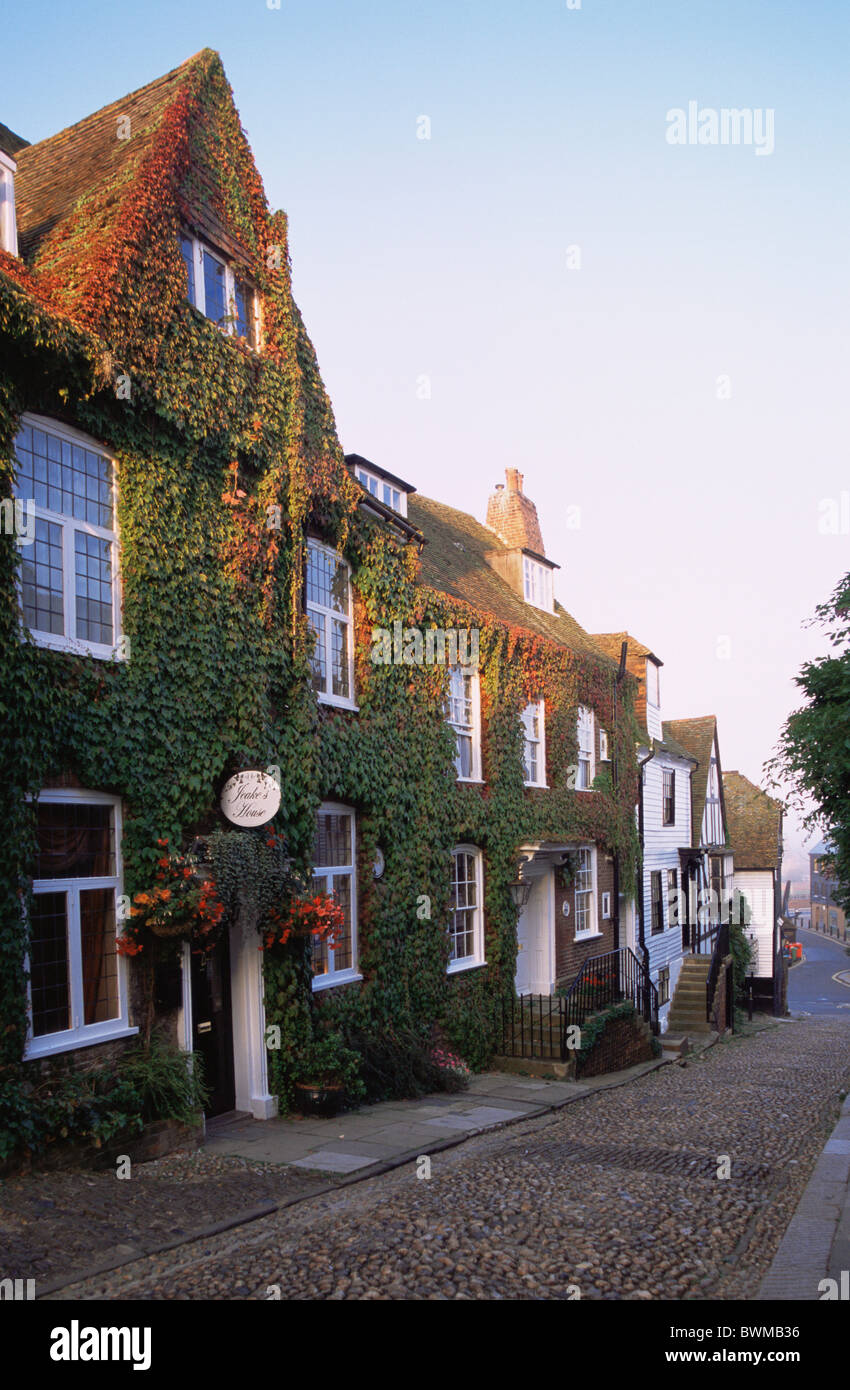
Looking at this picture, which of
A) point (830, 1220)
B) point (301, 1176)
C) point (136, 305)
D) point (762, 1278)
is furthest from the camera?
point (136, 305)

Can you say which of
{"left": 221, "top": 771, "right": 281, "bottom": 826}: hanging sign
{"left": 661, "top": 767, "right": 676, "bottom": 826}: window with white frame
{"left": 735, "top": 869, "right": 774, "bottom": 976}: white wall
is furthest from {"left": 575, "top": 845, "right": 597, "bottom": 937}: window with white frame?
{"left": 735, "top": 869, "right": 774, "bottom": 976}: white wall

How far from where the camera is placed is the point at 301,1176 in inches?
342

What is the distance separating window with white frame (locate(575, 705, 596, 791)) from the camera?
70.3 ft

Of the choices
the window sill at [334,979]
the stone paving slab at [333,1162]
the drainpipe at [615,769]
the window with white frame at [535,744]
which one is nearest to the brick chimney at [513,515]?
the drainpipe at [615,769]

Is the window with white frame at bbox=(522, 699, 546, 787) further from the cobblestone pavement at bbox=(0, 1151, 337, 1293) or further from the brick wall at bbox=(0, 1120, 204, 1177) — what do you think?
the cobblestone pavement at bbox=(0, 1151, 337, 1293)

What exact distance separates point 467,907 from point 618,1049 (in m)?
3.64

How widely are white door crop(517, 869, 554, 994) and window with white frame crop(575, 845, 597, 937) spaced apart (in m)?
1.50

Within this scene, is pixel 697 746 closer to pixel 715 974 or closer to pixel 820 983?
pixel 715 974

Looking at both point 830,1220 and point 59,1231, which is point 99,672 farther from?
point 830,1220

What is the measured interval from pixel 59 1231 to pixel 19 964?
6.66 ft

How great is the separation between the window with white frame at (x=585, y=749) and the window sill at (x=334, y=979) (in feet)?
31.5

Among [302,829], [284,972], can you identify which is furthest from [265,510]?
[284,972]
